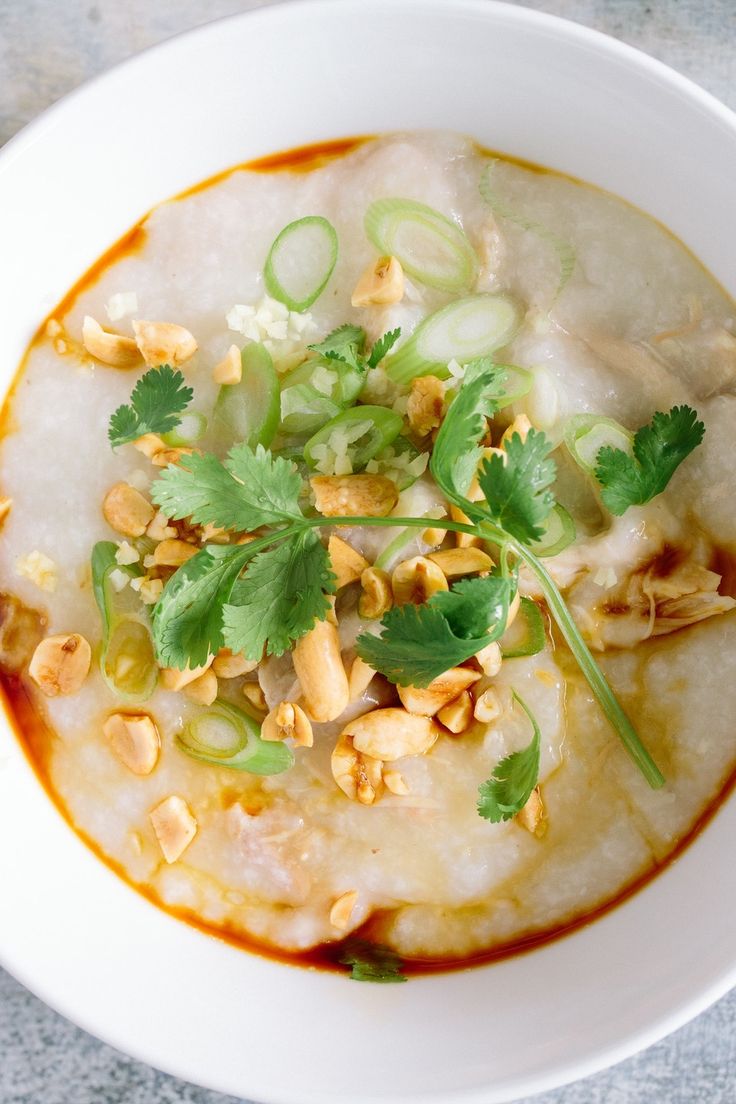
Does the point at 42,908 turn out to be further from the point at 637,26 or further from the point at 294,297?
the point at 637,26

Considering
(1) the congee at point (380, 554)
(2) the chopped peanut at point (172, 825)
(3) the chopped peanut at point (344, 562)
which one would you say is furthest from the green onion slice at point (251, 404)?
(2) the chopped peanut at point (172, 825)

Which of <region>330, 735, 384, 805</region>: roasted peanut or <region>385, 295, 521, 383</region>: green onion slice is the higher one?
<region>385, 295, 521, 383</region>: green onion slice

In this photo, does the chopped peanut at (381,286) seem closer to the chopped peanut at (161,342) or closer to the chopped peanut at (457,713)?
the chopped peanut at (161,342)

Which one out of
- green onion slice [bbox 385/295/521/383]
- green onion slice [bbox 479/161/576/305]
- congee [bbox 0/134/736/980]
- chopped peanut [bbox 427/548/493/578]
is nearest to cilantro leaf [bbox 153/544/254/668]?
congee [bbox 0/134/736/980]

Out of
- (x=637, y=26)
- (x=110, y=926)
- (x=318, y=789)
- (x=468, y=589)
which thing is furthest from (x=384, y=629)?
(x=637, y=26)

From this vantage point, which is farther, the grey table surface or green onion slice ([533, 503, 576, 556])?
the grey table surface

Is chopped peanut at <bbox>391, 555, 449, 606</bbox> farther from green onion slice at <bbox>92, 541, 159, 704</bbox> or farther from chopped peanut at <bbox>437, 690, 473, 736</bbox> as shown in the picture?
green onion slice at <bbox>92, 541, 159, 704</bbox>
